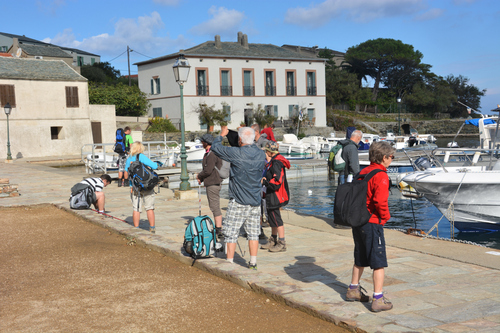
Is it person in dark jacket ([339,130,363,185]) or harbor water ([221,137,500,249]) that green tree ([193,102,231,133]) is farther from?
person in dark jacket ([339,130,363,185])

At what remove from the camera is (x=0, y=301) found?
5.29 m

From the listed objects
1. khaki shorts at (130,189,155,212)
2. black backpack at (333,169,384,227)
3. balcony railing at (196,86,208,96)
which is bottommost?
khaki shorts at (130,189,155,212)

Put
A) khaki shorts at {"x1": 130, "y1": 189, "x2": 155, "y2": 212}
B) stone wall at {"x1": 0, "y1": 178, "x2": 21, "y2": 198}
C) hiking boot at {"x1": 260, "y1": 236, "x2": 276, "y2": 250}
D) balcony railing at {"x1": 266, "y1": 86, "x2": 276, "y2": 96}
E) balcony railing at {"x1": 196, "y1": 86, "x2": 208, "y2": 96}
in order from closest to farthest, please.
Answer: hiking boot at {"x1": 260, "y1": 236, "x2": 276, "y2": 250} → khaki shorts at {"x1": 130, "y1": 189, "x2": 155, "y2": 212} → stone wall at {"x1": 0, "y1": 178, "x2": 21, "y2": 198} → balcony railing at {"x1": 196, "y1": 86, "x2": 208, "y2": 96} → balcony railing at {"x1": 266, "y1": 86, "x2": 276, "y2": 96}

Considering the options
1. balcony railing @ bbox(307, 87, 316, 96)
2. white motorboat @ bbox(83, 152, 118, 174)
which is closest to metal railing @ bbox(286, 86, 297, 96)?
balcony railing @ bbox(307, 87, 316, 96)

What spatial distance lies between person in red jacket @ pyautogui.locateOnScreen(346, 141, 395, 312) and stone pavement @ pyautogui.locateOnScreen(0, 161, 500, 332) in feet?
0.93

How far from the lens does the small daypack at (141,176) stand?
8.22m

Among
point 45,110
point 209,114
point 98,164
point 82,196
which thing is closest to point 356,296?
point 82,196

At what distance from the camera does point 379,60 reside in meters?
74.8

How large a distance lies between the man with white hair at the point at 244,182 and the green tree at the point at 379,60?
70213 millimetres

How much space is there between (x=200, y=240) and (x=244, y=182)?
116 cm

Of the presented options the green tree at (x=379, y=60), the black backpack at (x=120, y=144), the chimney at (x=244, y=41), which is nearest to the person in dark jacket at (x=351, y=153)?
the black backpack at (x=120, y=144)

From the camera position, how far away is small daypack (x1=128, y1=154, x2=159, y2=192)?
8219 mm

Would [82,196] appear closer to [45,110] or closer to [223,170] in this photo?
[223,170]

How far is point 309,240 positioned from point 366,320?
393 cm
